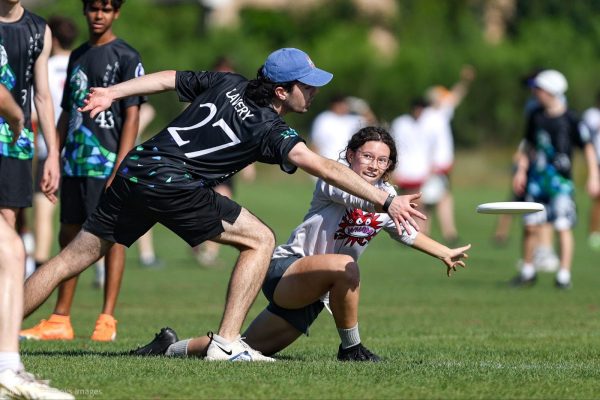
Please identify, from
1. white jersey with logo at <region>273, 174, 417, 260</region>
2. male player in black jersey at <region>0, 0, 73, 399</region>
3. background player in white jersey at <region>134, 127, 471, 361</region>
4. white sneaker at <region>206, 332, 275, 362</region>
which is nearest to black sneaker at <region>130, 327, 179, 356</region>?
background player in white jersey at <region>134, 127, 471, 361</region>

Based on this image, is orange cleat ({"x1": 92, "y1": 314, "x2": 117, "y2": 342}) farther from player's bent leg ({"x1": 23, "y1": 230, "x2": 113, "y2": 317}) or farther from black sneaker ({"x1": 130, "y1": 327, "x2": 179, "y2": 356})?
player's bent leg ({"x1": 23, "y1": 230, "x2": 113, "y2": 317})

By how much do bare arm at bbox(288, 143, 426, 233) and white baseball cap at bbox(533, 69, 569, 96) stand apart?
7165 mm

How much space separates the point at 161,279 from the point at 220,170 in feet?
24.7

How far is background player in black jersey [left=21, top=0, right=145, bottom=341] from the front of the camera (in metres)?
8.87

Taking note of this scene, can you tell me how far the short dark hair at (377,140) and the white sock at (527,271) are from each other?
6.56 meters

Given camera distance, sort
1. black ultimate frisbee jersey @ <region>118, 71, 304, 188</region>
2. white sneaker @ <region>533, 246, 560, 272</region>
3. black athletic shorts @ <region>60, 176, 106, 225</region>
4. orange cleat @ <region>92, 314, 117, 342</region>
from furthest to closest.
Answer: white sneaker @ <region>533, 246, 560, 272</region>
black athletic shorts @ <region>60, 176, 106, 225</region>
orange cleat @ <region>92, 314, 117, 342</region>
black ultimate frisbee jersey @ <region>118, 71, 304, 188</region>

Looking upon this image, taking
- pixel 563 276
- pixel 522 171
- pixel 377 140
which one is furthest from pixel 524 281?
pixel 377 140

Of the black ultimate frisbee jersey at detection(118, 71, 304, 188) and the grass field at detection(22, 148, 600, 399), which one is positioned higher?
the black ultimate frisbee jersey at detection(118, 71, 304, 188)

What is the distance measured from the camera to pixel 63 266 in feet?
24.0

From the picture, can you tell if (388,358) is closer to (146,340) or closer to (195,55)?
(146,340)

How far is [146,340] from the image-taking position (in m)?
8.88

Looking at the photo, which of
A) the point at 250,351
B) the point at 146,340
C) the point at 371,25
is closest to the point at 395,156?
the point at 250,351

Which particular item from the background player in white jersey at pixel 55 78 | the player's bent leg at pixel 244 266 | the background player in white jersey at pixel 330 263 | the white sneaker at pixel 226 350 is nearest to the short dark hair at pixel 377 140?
the background player in white jersey at pixel 330 263

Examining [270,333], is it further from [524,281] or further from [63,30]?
[524,281]
